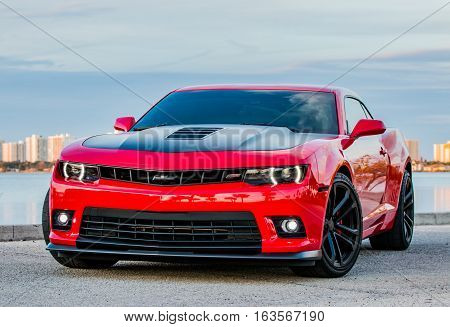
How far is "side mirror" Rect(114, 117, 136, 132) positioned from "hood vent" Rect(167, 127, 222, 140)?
955 mm

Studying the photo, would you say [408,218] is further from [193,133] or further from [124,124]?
[193,133]

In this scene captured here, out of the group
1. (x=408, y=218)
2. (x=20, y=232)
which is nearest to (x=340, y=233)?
(x=408, y=218)

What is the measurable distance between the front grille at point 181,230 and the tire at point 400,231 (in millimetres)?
3479

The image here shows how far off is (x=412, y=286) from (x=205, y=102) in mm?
2625

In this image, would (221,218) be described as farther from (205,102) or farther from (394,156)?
(394,156)

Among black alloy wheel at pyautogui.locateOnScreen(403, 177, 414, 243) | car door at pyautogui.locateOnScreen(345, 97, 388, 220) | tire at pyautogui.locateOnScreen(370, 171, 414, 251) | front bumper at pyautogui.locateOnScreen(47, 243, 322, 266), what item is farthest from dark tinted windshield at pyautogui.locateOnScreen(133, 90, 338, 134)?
black alloy wheel at pyautogui.locateOnScreen(403, 177, 414, 243)

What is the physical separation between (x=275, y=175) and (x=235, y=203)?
362mm

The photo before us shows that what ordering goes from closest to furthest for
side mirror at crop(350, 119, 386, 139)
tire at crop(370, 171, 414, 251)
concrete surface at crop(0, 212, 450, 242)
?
side mirror at crop(350, 119, 386, 139)
tire at crop(370, 171, 414, 251)
concrete surface at crop(0, 212, 450, 242)

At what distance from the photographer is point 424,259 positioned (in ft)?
28.9

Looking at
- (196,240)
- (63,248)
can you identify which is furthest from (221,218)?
(63,248)

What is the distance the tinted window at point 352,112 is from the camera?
8.40m

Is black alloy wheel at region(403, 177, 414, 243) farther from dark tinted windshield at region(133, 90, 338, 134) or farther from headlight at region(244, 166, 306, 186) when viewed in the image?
headlight at region(244, 166, 306, 186)

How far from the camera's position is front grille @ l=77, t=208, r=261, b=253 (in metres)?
6.57
